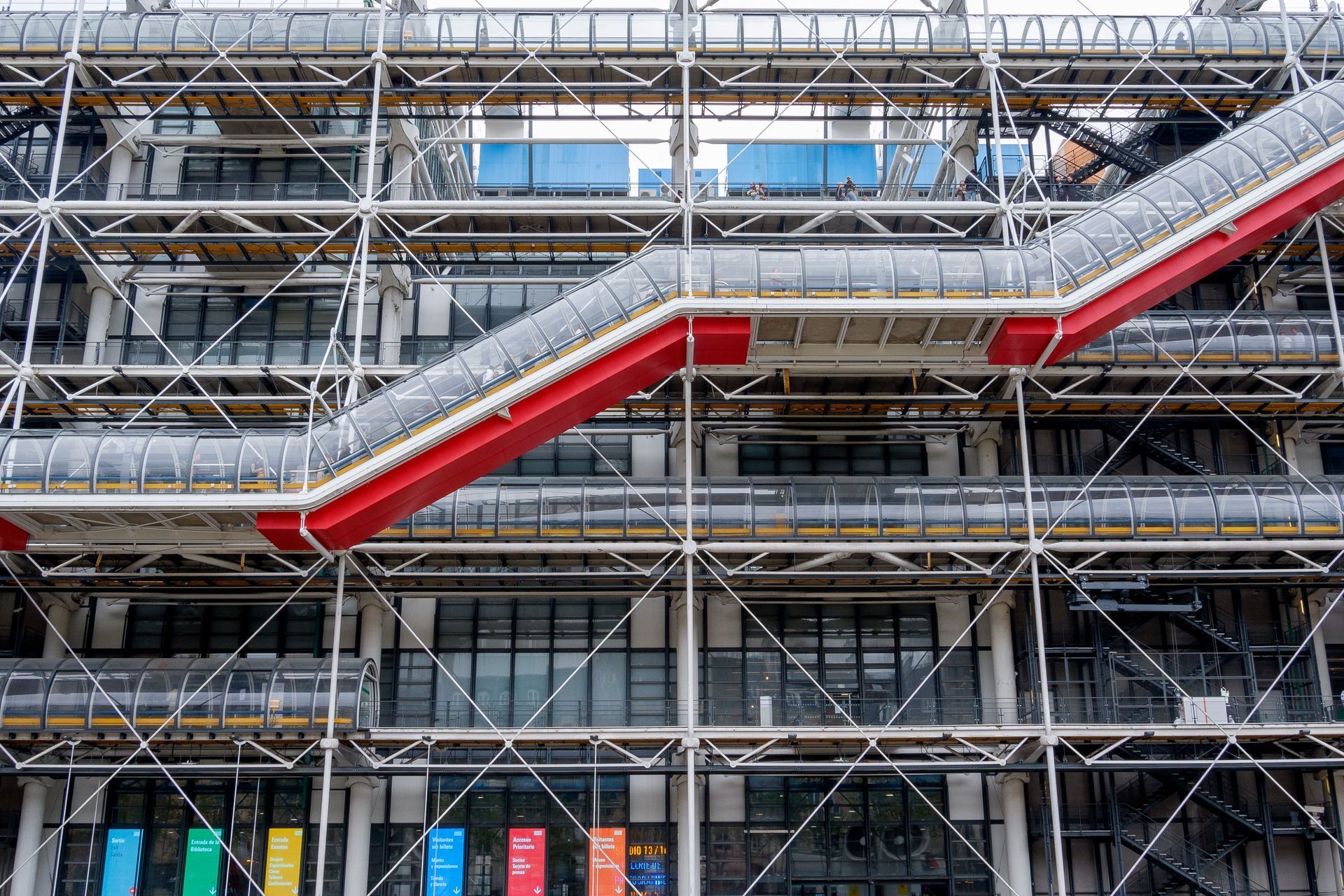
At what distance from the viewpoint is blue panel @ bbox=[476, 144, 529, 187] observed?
2492cm

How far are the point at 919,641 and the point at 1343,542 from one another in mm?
6855

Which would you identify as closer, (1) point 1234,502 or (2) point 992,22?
(1) point 1234,502

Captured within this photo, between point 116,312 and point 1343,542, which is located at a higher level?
point 116,312

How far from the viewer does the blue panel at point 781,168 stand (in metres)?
24.9

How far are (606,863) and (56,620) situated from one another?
33.0 feet

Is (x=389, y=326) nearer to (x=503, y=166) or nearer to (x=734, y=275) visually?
(x=503, y=166)

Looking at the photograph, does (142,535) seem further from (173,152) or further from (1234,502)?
(1234,502)

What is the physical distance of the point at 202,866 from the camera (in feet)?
64.7

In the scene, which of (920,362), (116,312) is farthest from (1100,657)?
(116,312)

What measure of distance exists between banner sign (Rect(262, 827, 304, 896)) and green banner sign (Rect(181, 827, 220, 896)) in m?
0.80

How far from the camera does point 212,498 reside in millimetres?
17062

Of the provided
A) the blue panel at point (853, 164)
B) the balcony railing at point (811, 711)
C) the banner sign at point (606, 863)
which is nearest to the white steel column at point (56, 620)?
the balcony railing at point (811, 711)

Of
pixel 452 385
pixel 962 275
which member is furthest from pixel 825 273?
pixel 452 385

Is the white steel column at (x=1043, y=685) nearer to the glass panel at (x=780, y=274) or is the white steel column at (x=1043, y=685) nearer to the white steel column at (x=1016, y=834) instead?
the white steel column at (x=1016, y=834)
